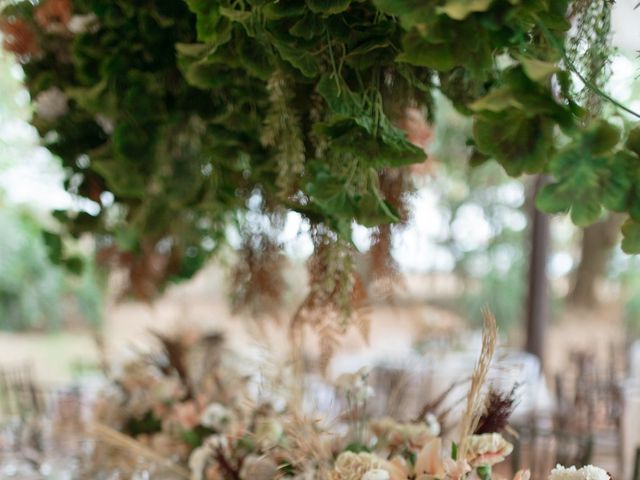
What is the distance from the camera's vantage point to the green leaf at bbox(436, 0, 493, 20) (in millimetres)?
749

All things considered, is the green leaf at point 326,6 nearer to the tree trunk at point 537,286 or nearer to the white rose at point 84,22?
the white rose at point 84,22

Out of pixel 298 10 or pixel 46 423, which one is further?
pixel 46 423

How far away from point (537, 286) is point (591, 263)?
4.32 meters

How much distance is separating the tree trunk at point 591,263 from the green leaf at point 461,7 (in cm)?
828

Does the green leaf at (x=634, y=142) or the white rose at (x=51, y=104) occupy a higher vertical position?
the white rose at (x=51, y=104)

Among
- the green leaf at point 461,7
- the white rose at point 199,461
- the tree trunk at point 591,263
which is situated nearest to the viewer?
the green leaf at point 461,7

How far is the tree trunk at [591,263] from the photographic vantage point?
862 centimetres

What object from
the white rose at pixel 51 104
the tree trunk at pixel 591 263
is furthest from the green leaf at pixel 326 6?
the tree trunk at pixel 591 263

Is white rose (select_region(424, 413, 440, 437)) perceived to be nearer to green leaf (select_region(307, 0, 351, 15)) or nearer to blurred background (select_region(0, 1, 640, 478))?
green leaf (select_region(307, 0, 351, 15))

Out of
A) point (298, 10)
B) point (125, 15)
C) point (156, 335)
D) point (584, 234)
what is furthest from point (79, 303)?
point (298, 10)

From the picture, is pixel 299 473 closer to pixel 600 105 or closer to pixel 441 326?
pixel 600 105

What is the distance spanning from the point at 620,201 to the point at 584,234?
8.31m

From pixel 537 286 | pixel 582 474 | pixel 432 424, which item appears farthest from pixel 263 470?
pixel 537 286

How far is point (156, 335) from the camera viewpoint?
2.51 metres
